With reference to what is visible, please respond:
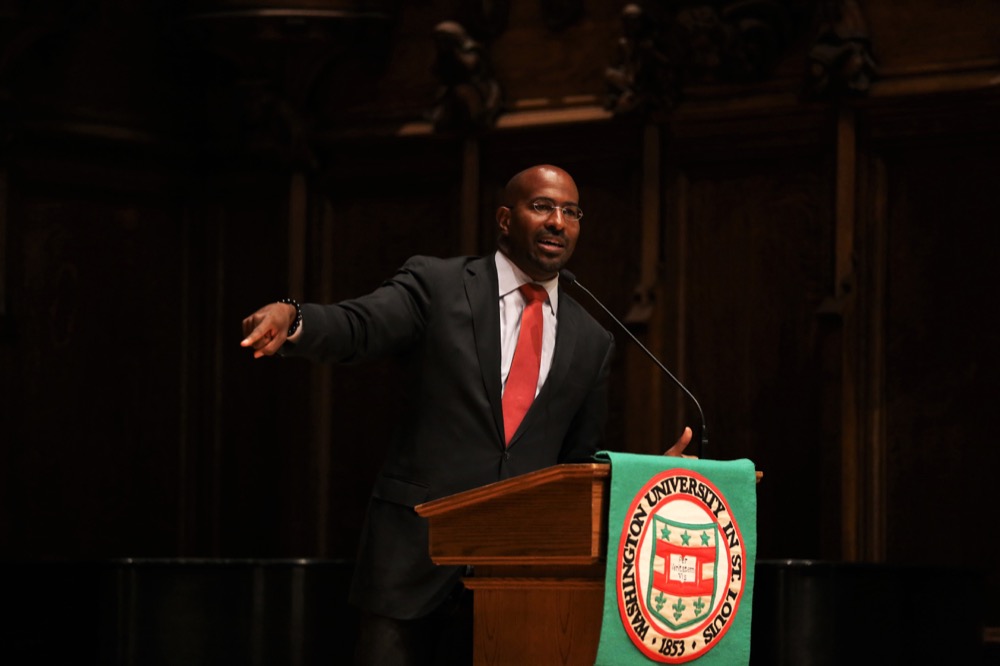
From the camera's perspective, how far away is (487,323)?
4027mm

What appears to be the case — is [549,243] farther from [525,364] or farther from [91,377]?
[91,377]

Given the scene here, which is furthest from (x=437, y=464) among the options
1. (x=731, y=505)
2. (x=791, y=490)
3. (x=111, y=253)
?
(x=111, y=253)

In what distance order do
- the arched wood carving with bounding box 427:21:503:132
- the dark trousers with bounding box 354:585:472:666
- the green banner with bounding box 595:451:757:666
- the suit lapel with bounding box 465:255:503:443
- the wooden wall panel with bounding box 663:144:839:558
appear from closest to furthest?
the green banner with bounding box 595:451:757:666, the dark trousers with bounding box 354:585:472:666, the suit lapel with bounding box 465:255:503:443, the wooden wall panel with bounding box 663:144:839:558, the arched wood carving with bounding box 427:21:503:132

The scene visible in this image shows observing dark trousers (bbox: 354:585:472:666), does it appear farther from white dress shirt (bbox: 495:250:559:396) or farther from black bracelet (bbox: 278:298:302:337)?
black bracelet (bbox: 278:298:302:337)

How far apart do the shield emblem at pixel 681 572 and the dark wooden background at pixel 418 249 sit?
122 inches

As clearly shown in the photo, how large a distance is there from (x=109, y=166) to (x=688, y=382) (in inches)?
100

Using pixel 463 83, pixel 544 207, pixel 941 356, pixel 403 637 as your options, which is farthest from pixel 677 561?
pixel 463 83

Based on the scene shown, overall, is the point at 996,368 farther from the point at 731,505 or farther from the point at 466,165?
the point at 731,505

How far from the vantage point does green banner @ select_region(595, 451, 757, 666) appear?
3.24m

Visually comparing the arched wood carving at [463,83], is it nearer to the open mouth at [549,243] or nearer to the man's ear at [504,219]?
the man's ear at [504,219]

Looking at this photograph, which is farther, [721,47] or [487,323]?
[721,47]

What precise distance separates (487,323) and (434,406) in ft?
0.71

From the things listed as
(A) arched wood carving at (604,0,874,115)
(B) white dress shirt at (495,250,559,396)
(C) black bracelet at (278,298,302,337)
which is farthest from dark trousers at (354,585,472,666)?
(A) arched wood carving at (604,0,874,115)

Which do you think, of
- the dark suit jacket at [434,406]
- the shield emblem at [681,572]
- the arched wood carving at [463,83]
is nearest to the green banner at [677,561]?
the shield emblem at [681,572]
